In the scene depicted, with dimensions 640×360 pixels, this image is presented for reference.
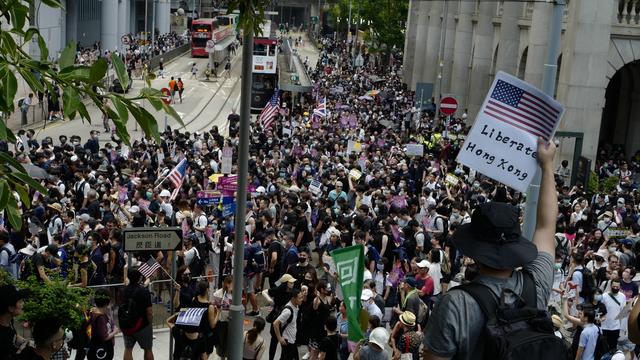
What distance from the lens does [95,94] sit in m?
6.39

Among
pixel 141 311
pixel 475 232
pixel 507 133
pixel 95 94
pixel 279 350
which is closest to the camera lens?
pixel 475 232

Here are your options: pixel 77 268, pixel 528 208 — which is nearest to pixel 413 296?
pixel 528 208

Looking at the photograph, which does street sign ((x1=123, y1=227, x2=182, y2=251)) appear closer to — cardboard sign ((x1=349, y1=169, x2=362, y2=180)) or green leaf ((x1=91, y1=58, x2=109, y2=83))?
green leaf ((x1=91, y1=58, x2=109, y2=83))

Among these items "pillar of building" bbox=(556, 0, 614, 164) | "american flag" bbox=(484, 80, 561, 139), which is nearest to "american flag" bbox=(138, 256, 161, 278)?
"american flag" bbox=(484, 80, 561, 139)

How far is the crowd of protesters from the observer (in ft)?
40.1

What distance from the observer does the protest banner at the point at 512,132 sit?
566cm

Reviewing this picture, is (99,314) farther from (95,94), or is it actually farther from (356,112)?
(356,112)

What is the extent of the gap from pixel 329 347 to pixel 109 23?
2598 inches

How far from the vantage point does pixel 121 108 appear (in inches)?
240

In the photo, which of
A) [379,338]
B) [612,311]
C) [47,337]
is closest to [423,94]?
Answer: [612,311]

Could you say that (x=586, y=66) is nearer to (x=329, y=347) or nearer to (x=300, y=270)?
(x=300, y=270)

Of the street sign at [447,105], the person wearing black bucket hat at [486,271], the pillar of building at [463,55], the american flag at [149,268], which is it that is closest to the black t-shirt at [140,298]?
the american flag at [149,268]

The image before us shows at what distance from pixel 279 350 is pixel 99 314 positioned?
3745 millimetres

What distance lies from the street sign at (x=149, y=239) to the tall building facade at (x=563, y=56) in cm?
1941
